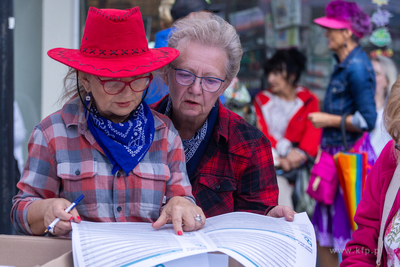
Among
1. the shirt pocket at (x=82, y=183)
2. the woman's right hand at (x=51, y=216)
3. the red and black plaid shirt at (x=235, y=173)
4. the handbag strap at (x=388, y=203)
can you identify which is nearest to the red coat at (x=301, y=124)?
the red and black plaid shirt at (x=235, y=173)

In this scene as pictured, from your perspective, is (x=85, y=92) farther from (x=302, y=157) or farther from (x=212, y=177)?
(x=302, y=157)

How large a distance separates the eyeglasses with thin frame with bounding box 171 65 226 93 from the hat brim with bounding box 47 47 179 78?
24cm

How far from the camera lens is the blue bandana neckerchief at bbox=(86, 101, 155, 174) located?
134cm

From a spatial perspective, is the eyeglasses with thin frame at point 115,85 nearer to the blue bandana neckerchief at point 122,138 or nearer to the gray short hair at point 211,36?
the blue bandana neckerchief at point 122,138

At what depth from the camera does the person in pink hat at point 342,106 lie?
3.27 m

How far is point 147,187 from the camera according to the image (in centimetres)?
138

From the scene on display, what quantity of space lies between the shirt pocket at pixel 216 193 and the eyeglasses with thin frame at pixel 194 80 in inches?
14.3

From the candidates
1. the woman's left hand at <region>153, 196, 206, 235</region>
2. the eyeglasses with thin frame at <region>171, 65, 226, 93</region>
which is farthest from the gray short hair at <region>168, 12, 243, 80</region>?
the woman's left hand at <region>153, 196, 206, 235</region>

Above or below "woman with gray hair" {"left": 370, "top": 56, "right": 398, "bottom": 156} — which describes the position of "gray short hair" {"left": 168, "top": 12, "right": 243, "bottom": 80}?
above

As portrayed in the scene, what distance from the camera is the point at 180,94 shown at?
5.41 ft

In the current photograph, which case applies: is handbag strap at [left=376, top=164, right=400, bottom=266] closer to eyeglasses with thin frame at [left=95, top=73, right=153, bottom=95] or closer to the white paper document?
the white paper document

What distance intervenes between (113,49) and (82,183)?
44cm

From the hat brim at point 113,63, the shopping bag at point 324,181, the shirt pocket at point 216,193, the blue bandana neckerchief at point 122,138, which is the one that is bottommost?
the shopping bag at point 324,181

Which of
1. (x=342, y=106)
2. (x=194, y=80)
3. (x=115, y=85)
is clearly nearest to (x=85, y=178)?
(x=115, y=85)
